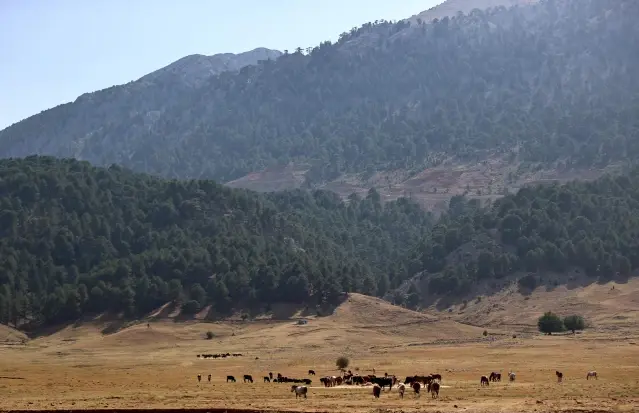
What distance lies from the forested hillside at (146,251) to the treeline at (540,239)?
1225 cm

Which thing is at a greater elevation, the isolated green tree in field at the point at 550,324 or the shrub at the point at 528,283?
the shrub at the point at 528,283

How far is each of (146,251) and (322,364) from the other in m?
84.9

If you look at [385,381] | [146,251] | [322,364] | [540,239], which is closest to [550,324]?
[540,239]

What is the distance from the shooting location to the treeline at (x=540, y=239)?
16075cm

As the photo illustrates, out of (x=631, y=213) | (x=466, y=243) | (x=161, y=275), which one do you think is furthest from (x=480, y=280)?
(x=161, y=275)

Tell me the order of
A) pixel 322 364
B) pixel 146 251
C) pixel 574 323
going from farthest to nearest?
1. pixel 146 251
2. pixel 574 323
3. pixel 322 364

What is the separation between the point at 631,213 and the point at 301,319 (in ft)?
273

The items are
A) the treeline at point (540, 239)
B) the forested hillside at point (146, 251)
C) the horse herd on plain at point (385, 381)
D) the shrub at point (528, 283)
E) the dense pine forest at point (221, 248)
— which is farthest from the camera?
the treeline at point (540, 239)

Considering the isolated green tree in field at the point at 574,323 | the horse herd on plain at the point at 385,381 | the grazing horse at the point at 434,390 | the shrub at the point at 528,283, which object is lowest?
the isolated green tree in field at the point at 574,323

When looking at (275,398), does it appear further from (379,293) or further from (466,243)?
(466,243)

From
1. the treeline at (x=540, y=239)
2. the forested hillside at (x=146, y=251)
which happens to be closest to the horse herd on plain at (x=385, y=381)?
the forested hillside at (x=146, y=251)

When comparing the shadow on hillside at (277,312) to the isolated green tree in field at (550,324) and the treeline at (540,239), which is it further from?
the treeline at (540,239)

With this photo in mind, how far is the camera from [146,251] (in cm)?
16400

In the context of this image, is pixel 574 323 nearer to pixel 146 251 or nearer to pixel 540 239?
pixel 540 239
